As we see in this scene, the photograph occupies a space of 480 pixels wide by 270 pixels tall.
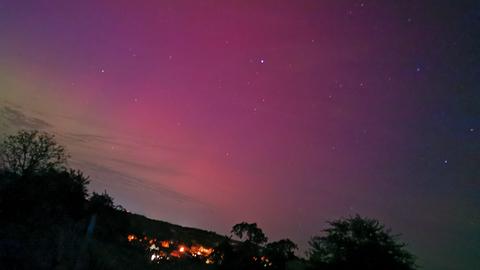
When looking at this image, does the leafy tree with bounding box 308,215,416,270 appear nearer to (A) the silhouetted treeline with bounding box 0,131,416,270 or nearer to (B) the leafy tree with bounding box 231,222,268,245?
(A) the silhouetted treeline with bounding box 0,131,416,270

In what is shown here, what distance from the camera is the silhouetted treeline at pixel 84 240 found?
1511cm

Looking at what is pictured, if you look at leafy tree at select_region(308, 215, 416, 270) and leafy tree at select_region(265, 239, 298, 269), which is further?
leafy tree at select_region(265, 239, 298, 269)

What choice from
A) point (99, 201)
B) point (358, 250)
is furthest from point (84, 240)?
point (99, 201)

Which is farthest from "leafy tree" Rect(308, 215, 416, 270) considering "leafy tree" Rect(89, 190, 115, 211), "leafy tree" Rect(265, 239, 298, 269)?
"leafy tree" Rect(89, 190, 115, 211)

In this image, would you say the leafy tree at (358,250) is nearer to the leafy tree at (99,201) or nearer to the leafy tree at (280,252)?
the leafy tree at (280,252)

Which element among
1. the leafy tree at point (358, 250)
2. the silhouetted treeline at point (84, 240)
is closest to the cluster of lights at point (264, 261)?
the silhouetted treeline at point (84, 240)

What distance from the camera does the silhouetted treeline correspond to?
595 inches

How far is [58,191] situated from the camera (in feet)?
120

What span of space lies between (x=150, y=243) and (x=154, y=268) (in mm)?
36155

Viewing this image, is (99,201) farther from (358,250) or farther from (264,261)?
(358,250)

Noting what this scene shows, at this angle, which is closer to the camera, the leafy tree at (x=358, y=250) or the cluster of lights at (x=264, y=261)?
the leafy tree at (x=358, y=250)

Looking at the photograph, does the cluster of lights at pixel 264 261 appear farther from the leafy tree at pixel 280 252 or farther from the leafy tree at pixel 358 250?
the leafy tree at pixel 358 250

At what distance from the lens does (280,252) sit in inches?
1380

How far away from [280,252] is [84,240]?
21513 millimetres
